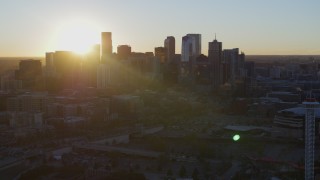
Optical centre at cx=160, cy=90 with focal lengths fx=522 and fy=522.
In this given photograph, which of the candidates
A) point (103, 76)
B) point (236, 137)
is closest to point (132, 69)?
point (103, 76)

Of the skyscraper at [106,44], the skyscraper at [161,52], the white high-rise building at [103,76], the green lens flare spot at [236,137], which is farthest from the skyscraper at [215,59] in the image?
the green lens flare spot at [236,137]

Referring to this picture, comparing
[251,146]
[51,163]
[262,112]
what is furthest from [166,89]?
[51,163]

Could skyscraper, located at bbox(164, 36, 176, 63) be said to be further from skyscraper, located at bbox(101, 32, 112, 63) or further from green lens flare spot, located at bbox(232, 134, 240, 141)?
green lens flare spot, located at bbox(232, 134, 240, 141)

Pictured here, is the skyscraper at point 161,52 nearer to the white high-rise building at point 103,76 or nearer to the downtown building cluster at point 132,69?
the downtown building cluster at point 132,69

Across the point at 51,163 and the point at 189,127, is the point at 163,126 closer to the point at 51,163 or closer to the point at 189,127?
the point at 189,127

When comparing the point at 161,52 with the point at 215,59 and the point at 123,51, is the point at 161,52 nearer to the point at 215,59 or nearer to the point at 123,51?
the point at 123,51
